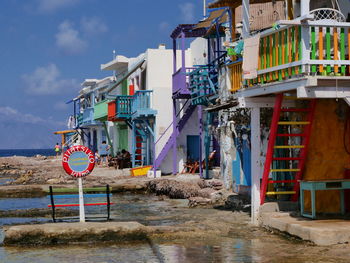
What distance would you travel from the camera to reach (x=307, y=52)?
11039mm

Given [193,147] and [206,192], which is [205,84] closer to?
[206,192]

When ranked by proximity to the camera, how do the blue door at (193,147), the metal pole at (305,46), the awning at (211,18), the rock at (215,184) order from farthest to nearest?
the blue door at (193,147), the awning at (211,18), the rock at (215,184), the metal pole at (305,46)

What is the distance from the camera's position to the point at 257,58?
1268 centimetres

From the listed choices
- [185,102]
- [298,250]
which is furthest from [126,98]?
[298,250]

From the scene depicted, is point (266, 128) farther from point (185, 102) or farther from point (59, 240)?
point (185, 102)

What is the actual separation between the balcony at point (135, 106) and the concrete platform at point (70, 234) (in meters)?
19.3

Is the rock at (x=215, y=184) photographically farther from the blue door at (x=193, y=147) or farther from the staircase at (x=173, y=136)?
the blue door at (x=193, y=147)

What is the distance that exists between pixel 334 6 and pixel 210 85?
1035 cm

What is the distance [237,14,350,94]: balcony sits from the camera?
11.1 metres

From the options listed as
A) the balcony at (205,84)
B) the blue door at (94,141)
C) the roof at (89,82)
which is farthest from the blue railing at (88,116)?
the balcony at (205,84)

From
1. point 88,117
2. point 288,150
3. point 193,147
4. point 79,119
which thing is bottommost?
point 288,150

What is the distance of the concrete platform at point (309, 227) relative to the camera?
35.4 ft

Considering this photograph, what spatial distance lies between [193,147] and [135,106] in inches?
153

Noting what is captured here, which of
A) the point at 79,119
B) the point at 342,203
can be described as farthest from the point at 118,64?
the point at 342,203
